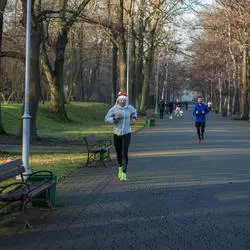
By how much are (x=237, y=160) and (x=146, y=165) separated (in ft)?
9.73

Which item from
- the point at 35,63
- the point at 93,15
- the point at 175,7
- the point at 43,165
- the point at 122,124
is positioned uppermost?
→ the point at 175,7

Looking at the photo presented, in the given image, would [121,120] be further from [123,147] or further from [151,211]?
[151,211]

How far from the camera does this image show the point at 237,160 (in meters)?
15.2

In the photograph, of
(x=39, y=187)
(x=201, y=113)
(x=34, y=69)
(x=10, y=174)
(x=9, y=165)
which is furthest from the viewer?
(x=201, y=113)

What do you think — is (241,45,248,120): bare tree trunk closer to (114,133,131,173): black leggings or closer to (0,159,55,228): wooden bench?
(114,133,131,173): black leggings

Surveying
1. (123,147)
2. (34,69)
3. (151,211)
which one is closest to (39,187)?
(151,211)

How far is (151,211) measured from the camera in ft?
25.8

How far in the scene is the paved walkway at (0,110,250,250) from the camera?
20.0 feet

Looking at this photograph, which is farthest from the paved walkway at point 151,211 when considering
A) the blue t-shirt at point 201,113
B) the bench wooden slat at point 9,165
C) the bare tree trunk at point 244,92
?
the bare tree trunk at point 244,92

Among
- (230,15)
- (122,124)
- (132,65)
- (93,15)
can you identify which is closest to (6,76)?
(132,65)

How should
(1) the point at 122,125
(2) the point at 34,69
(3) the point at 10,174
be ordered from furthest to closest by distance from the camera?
(2) the point at 34,69 → (1) the point at 122,125 → (3) the point at 10,174

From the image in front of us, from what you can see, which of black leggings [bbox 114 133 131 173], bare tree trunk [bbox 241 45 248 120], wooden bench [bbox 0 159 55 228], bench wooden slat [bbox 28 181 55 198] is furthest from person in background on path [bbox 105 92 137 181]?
bare tree trunk [bbox 241 45 248 120]

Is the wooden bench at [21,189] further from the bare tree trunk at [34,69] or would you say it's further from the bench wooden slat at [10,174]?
the bare tree trunk at [34,69]

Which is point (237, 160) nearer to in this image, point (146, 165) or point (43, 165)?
point (146, 165)
